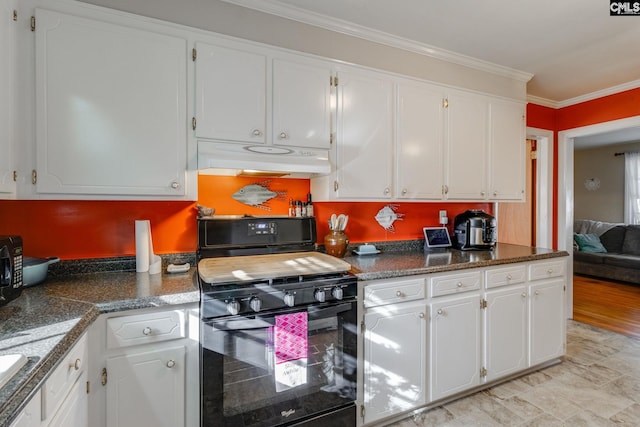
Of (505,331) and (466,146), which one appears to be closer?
(505,331)

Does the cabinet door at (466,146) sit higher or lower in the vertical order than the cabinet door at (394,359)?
higher

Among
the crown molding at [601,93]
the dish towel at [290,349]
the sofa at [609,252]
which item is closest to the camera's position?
the dish towel at [290,349]

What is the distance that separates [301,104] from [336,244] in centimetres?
97

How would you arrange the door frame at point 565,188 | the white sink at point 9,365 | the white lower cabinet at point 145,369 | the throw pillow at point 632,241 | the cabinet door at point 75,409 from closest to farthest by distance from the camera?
the white sink at point 9,365, the cabinet door at point 75,409, the white lower cabinet at point 145,369, the door frame at point 565,188, the throw pillow at point 632,241

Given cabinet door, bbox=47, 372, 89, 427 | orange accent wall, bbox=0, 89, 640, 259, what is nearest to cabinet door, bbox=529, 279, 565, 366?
orange accent wall, bbox=0, 89, 640, 259

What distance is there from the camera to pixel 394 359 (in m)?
1.92

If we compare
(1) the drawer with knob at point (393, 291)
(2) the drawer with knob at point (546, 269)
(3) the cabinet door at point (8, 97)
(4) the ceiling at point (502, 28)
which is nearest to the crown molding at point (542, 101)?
(4) the ceiling at point (502, 28)

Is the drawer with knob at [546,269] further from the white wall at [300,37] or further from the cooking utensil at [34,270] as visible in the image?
the cooking utensil at [34,270]

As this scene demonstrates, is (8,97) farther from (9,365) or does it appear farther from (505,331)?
(505,331)

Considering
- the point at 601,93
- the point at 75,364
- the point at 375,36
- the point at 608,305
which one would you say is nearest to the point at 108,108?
the point at 75,364

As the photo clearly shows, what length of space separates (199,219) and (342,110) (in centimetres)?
118

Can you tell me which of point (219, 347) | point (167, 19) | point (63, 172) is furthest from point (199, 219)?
point (167, 19)

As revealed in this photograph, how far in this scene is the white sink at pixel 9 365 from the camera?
0.76m

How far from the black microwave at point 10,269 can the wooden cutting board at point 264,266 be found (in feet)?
2.28
